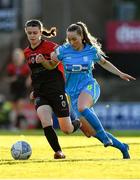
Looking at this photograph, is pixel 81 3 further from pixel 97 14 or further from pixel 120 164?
pixel 120 164

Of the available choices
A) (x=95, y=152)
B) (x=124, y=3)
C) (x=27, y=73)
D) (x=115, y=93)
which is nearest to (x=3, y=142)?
(x=95, y=152)

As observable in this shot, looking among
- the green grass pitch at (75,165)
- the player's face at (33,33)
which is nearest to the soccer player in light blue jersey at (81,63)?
the player's face at (33,33)

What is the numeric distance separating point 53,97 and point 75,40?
90 cm

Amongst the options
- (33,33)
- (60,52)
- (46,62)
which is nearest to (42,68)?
(46,62)

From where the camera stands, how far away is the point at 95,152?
48.6 feet

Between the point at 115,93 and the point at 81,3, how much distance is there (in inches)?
148

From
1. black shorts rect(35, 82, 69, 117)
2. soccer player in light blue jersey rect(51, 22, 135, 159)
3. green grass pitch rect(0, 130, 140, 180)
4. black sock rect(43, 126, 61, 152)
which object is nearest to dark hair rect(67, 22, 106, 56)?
soccer player in light blue jersey rect(51, 22, 135, 159)

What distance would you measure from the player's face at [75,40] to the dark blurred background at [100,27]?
16318 mm

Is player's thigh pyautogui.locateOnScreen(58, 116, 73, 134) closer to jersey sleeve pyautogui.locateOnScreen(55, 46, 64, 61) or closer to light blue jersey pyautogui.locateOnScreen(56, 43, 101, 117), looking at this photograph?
light blue jersey pyautogui.locateOnScreen(56, 43, 101, 117)

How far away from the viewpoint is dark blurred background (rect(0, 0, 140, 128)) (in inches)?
1192

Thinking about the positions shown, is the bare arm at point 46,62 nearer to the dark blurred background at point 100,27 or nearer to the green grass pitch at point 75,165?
the green grass pitch at point 75,165

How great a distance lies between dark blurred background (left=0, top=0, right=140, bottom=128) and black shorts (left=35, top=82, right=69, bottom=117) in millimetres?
16475

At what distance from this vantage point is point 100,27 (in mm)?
32688

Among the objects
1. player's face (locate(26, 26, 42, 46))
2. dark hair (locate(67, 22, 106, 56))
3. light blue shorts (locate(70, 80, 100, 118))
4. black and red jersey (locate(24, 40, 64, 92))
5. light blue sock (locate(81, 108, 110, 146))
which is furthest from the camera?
light blue shorts (locate(70, 80, 100, 118))
